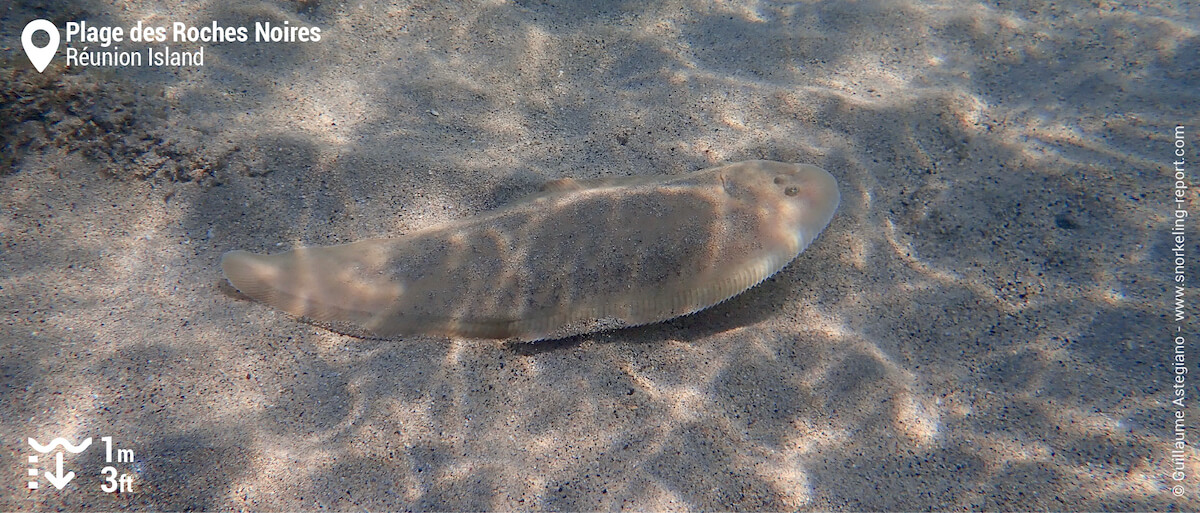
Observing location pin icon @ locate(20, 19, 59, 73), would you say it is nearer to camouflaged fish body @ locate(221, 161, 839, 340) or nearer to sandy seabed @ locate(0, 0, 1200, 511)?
sandy seabed @ locate(0, 0, 1200, 511)

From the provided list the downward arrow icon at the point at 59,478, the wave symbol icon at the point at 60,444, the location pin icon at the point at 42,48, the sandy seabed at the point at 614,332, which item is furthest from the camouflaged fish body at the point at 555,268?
the location pin icon at the point at 42,48

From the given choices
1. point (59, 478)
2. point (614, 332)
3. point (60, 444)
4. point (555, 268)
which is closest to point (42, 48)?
point (60, 444)

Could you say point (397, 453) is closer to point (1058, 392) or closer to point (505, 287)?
point (505, 287)

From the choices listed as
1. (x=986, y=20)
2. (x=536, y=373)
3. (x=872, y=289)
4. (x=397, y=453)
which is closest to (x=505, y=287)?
(x=536, y=373)

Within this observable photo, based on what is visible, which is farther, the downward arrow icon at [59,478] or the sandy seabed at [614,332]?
the sandy seabed at [614,332]

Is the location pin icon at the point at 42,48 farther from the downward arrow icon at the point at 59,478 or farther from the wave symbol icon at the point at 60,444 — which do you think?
the downward arrow icon at the point at 59,478

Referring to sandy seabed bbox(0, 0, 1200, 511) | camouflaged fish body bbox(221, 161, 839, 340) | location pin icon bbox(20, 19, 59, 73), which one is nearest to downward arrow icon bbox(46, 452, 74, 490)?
sandy seabed bbox(0, 0, 1200, 511)
